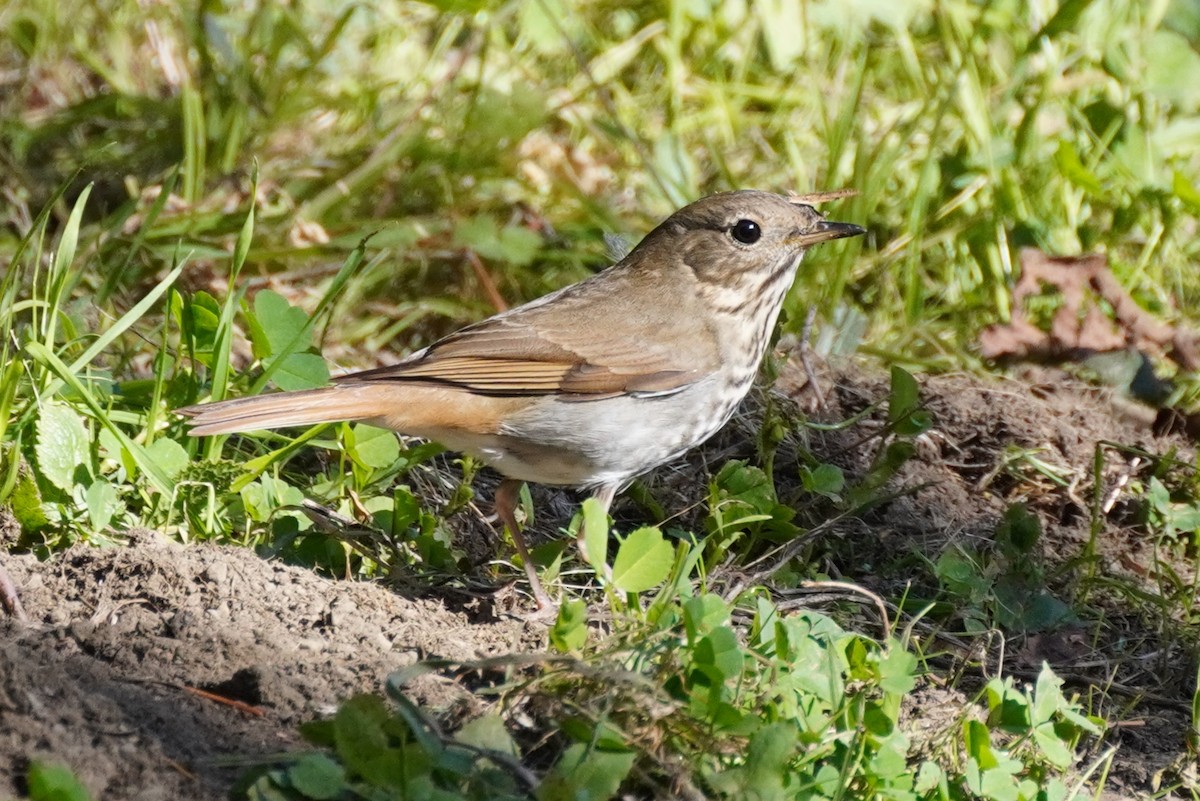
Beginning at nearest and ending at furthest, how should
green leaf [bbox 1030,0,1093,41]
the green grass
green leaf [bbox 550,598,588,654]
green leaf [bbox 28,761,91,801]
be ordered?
green leaf [bbox 28,761,91,801] → green leaf [bbox 550,598,588,654] → the green grass → green leaf [bbox 1030,0,1093,41]

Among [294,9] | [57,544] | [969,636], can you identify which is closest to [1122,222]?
[969,636]

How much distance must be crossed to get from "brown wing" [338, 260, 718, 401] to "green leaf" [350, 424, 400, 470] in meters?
0.23

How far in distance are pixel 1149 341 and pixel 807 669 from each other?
8.94 feet

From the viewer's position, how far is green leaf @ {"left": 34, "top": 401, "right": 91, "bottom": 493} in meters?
3.52

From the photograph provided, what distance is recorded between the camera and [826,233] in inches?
171

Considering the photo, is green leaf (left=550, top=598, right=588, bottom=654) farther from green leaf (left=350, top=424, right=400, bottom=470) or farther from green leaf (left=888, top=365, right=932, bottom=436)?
green leaf (left=888, top=365, right=932, bottom=436)

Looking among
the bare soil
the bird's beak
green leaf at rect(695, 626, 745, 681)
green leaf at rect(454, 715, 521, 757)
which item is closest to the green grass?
the bare soil

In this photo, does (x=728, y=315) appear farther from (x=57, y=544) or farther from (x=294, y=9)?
(x=294, y=9)

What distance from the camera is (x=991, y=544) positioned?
4168 millimetres

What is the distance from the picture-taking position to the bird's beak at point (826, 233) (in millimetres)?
4293

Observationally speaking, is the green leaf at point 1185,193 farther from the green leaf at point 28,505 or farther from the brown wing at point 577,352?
the green leaf at point 28,505

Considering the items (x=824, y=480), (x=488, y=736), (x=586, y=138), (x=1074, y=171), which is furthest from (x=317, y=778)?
(x=586, y=138)

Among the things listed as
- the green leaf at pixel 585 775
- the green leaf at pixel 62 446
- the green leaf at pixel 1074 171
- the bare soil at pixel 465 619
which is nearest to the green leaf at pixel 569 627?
the bare soil at pixel 465 619

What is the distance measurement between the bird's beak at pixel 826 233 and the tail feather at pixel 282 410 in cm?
146
